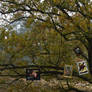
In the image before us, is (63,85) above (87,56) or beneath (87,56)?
beneath

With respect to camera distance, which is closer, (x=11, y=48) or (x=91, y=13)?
(x=91, y=13)

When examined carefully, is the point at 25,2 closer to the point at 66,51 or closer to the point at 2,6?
the point at 2,6

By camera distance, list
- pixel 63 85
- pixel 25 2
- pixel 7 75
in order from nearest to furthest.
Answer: pixel 25 2 < pixel 7 75 < pixel 63 85

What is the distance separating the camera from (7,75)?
6.26 meters

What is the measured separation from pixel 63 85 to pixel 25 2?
3.61 meters

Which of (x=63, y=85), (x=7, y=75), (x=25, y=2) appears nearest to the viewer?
(x=25, y=2)

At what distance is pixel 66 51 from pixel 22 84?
217 centimetres

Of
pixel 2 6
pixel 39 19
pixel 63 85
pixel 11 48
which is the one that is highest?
pixel 2 6

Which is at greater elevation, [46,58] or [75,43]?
[75,43]

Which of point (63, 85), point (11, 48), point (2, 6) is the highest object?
point (2, 6)

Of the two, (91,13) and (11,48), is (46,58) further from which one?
(91,13)

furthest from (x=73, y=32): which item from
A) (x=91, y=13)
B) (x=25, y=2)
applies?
(x=25, y=2)

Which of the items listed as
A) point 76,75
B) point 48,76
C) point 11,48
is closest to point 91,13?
point 76,75

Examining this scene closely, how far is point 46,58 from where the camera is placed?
6.39 metres
